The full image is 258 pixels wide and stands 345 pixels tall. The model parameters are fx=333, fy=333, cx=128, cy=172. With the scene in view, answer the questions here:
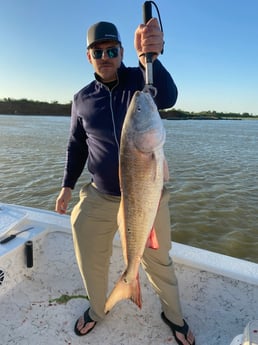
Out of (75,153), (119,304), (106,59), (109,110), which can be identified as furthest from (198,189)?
(106,59)

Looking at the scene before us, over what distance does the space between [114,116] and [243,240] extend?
527 cm

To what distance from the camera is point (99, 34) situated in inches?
95.7

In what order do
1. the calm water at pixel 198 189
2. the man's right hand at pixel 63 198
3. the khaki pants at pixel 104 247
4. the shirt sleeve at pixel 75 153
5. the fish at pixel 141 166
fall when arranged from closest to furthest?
1. the fish at pixel 141 166
2. the khaki pants at pixel 104 247
3. the shirt sleeve at pixel 75 153
4. the man's right hand at pixel 63 198
5. the calm water at pixel 198 189

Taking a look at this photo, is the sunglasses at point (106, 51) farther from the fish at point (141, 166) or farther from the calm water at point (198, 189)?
the calm water at point (198, 189)

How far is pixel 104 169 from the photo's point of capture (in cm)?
274

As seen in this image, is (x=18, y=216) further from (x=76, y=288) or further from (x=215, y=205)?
(x=215, y=205)

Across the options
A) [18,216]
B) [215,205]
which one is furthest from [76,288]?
[215,205]

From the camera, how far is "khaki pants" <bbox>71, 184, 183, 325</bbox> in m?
2.81

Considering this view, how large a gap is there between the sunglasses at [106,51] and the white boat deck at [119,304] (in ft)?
6.70

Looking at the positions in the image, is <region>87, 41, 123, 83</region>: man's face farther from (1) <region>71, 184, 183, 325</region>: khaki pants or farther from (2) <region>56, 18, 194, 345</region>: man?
(1) <region>71, 184, 183, 325</region>: khaki pants

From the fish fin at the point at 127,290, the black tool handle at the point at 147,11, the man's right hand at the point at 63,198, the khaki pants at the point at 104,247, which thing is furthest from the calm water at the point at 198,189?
the black tool handle at the point at 147,11

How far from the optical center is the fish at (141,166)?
200 centimetres

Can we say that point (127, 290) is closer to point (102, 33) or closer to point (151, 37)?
point (151, 37)

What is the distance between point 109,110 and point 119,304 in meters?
2.14
